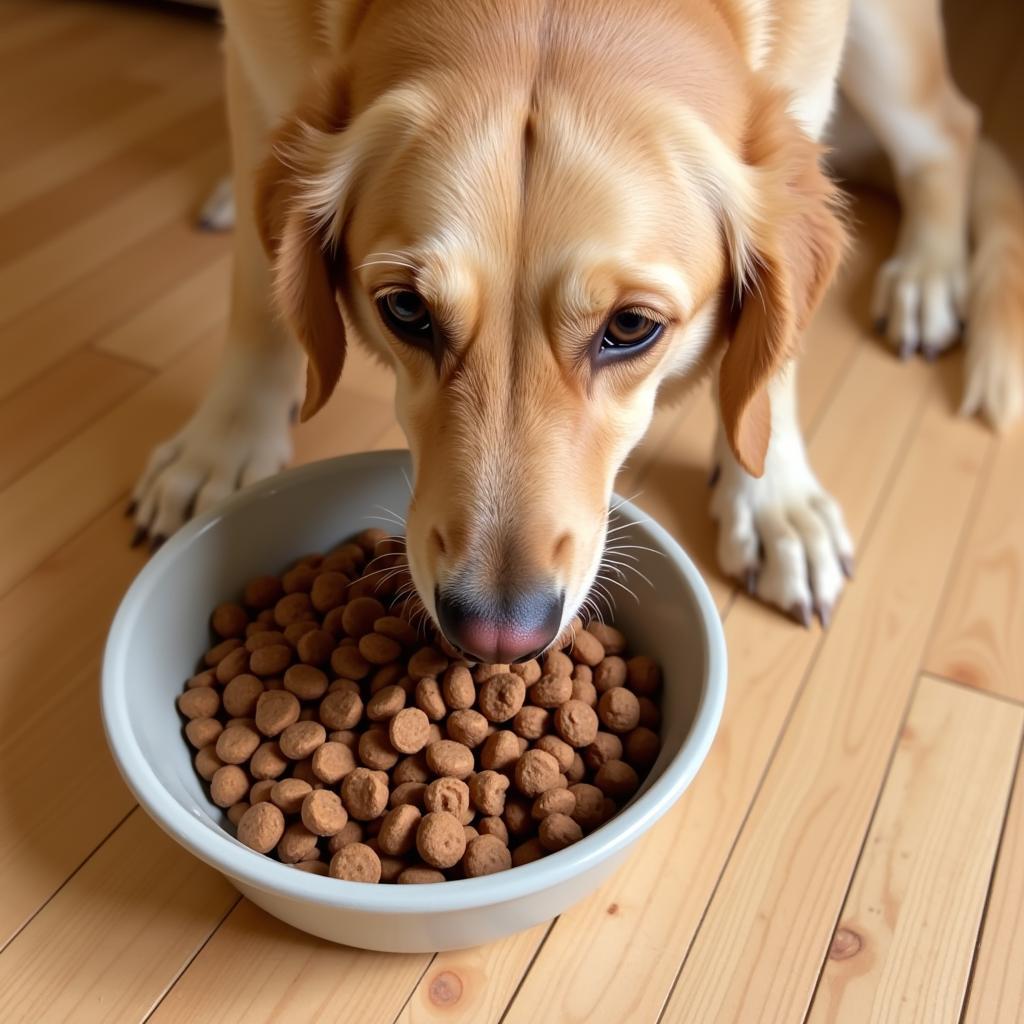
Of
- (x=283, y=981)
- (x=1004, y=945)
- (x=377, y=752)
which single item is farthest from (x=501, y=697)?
(x=1004, y=945)

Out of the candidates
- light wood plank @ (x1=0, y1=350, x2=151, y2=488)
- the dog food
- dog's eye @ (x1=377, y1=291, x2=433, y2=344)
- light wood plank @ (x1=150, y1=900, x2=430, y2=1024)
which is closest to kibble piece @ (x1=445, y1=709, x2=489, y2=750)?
the dog food

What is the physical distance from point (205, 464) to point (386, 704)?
0.59 m

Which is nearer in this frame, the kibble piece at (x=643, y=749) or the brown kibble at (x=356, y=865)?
the brown kibble at (x=356, y=865)

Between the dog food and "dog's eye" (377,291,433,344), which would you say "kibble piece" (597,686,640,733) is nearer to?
the dog food

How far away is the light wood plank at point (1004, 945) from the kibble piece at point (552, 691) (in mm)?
514

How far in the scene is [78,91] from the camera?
2.64 metres

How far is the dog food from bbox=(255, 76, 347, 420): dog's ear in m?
0.29

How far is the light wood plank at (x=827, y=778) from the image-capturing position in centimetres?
112

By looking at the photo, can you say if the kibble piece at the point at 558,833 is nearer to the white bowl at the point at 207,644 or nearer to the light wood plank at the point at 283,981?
the white bowl at the point at 207,644

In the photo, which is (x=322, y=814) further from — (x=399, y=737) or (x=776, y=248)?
(x=776, y=248)

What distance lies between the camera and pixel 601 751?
1175mm

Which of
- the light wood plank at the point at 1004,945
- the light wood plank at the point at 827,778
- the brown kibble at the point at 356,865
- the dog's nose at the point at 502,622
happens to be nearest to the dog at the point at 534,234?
the dog's nose at the point at 502,622

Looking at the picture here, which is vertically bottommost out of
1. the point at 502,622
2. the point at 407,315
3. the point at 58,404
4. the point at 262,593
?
the point at 58,404

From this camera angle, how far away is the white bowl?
94 centimetres
